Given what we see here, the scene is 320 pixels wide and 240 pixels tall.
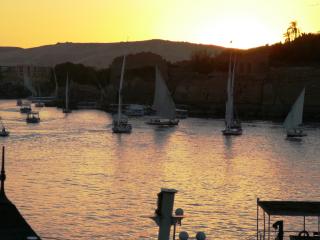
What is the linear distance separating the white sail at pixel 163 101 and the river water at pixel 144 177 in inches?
182

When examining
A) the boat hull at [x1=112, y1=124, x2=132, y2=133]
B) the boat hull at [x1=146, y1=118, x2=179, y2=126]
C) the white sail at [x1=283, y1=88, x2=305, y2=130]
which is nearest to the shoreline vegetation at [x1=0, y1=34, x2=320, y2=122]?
the boat hull at [x1=146, y1=118, x2=179, y2=126]

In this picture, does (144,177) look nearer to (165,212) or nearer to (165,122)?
(165,212)

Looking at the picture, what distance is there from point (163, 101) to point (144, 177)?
3154 centimetres

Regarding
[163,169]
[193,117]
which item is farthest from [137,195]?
[193,117]

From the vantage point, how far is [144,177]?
31.2 metres

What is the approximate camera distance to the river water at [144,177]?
21156 mm

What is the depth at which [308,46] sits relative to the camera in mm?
89812

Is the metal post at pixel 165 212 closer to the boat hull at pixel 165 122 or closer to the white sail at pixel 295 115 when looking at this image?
the white sail at pixel 295 115

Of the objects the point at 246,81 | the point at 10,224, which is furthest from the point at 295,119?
the point at 10,224

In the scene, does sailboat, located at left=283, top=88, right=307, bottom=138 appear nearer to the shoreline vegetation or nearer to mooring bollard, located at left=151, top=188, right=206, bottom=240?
the shoreline vegetation

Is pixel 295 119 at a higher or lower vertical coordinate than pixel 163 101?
lower

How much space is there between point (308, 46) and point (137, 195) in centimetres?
6668

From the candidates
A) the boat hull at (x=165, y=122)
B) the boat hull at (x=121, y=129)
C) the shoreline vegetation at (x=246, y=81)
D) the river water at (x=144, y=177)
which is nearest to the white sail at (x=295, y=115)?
the river water at (x=144, y=177)

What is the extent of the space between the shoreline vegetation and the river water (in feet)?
102
